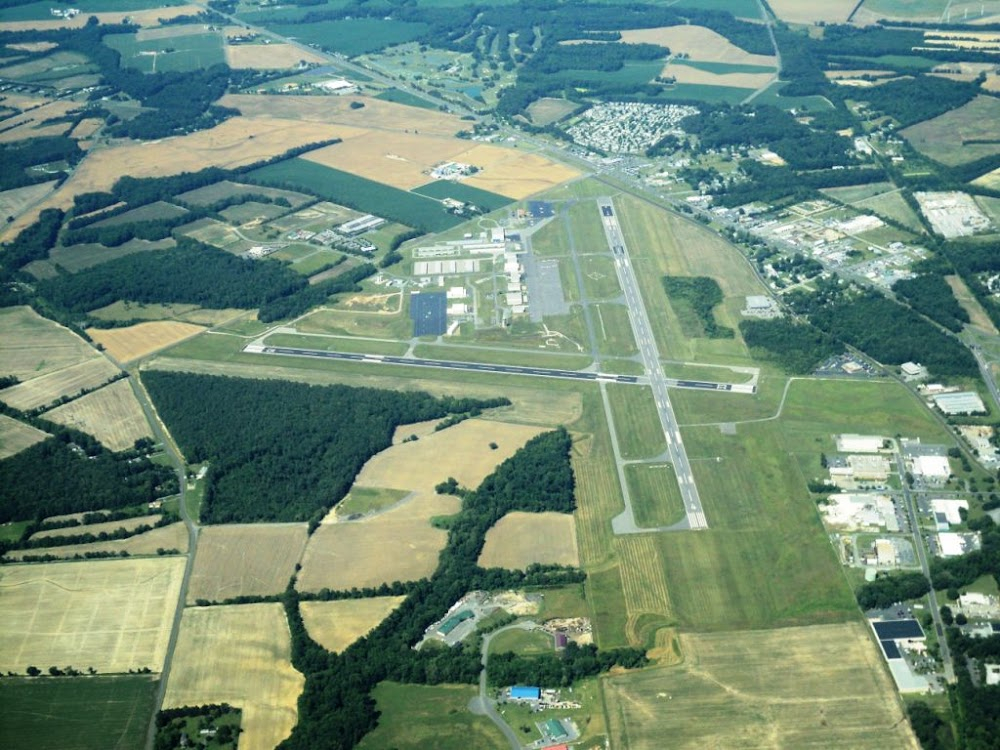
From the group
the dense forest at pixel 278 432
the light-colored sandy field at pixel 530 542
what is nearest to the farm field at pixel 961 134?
the dense forest at pixel 278 432

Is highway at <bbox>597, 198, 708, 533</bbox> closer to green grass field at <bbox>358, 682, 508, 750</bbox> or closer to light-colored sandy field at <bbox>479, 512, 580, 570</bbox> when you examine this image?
light-colored sandy field at <bbox>479, 512, 580, 570</bbox>

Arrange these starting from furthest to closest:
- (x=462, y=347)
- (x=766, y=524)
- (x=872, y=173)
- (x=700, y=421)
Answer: (x=872, y=173) → (x=462, y=347) → (x=700, y=421) → (x=766, y=524)

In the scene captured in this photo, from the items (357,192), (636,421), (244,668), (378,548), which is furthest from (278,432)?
(357,192)

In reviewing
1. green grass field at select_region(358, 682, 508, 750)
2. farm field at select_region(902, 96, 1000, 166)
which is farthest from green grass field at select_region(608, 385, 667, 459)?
farm field at select_region(902, 96, 1000, 166)

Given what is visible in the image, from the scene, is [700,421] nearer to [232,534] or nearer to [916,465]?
[916,465]

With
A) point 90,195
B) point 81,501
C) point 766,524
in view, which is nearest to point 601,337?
point 766,524

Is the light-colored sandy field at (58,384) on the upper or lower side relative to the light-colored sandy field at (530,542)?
lower

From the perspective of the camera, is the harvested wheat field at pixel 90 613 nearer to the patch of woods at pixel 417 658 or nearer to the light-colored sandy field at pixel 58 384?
the patch of woods at pixel 417 658
